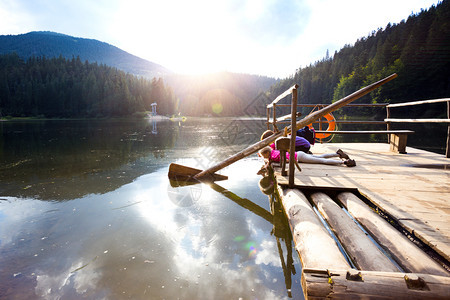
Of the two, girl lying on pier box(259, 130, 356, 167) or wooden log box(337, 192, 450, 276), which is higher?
girl lying on pier box(259, 130, 356, 167)

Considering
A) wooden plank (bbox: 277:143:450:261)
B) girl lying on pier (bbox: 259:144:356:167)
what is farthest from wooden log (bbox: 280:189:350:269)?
girl lying on pier (bbox: 259:144:356:167)

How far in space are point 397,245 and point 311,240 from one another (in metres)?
0.78

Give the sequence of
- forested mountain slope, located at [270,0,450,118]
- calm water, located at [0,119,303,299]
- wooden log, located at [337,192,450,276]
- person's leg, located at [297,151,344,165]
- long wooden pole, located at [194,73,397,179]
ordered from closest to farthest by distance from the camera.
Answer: wooden log, located at [337,192,450,276] → calm water, located at [0,119,303,299] → long wooden pole, located at [194,73,397,179] → person's leg, located at [297,151,344,165] → forested mountain slope, located at [270,0,450,118]

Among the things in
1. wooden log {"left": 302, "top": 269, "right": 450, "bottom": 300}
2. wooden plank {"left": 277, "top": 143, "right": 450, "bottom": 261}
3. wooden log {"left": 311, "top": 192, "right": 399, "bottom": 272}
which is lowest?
wooden log {"left": 311, "top": 192, "right": 399, "bottom": 272}

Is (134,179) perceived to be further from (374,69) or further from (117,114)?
(117,114)

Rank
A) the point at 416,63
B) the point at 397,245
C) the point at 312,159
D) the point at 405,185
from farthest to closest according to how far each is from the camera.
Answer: the point at 416,63, the point at 312,159, the point at 405,185, the point at 397,245

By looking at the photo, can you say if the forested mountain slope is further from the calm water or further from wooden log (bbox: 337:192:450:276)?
the calm water

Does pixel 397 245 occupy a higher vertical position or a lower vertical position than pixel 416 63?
lower

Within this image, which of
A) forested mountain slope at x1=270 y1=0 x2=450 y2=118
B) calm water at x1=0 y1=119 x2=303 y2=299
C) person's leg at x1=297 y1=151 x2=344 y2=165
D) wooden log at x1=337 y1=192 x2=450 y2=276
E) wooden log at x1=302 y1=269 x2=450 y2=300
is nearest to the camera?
wooden log at x1=302 y1=269 x2=450 y2=300

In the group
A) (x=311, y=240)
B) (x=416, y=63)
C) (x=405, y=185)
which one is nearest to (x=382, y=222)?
(x=311, y=240)

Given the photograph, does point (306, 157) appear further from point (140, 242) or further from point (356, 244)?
point (140, 242)

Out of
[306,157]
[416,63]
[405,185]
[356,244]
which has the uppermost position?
[416,63]

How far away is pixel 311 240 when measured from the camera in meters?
2.29

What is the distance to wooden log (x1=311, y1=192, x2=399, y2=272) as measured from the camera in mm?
1903
